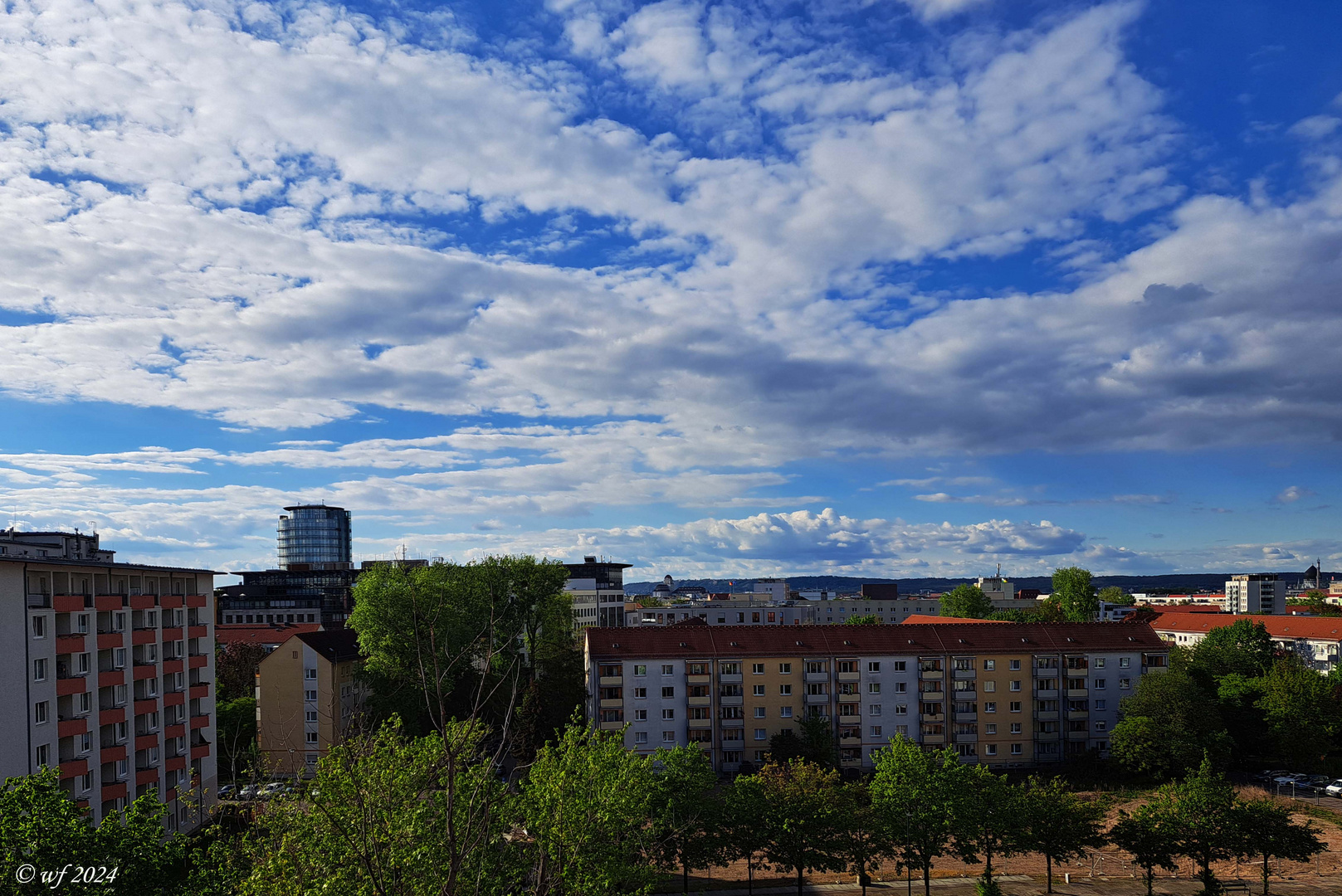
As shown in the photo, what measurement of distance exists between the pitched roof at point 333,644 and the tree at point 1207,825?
225 ft

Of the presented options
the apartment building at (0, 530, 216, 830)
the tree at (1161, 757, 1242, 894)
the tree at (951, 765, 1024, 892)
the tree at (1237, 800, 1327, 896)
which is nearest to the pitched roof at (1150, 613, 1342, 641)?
the tree at (1237, 800, 1327, 896)

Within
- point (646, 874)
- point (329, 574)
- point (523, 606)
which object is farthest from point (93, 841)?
point (329, 574)

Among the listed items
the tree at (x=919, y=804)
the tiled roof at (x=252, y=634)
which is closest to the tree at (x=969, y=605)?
the tiled roof at (x=252, y=634)

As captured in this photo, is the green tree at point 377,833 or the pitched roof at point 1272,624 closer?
the green tree at point 377,833

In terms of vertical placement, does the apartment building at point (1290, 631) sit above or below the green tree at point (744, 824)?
below

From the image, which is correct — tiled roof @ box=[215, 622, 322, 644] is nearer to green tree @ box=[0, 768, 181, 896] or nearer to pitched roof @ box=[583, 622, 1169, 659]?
pitched roof @ box=[583, 622, 1169, 659]

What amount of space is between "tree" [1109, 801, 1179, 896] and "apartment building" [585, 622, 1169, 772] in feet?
111

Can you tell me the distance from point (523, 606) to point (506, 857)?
6110 centimetres

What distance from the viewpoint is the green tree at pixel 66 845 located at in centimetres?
2312

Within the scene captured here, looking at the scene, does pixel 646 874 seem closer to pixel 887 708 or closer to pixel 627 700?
pixel 627 700

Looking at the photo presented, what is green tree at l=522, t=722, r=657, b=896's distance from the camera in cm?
2967

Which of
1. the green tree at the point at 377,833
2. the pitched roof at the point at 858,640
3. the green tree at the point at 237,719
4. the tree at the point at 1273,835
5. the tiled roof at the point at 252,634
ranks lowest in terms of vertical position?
the green tree at the point at 237,719

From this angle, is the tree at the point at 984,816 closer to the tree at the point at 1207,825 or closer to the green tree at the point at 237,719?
the tree at the point at 1207,825

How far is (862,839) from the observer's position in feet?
158
